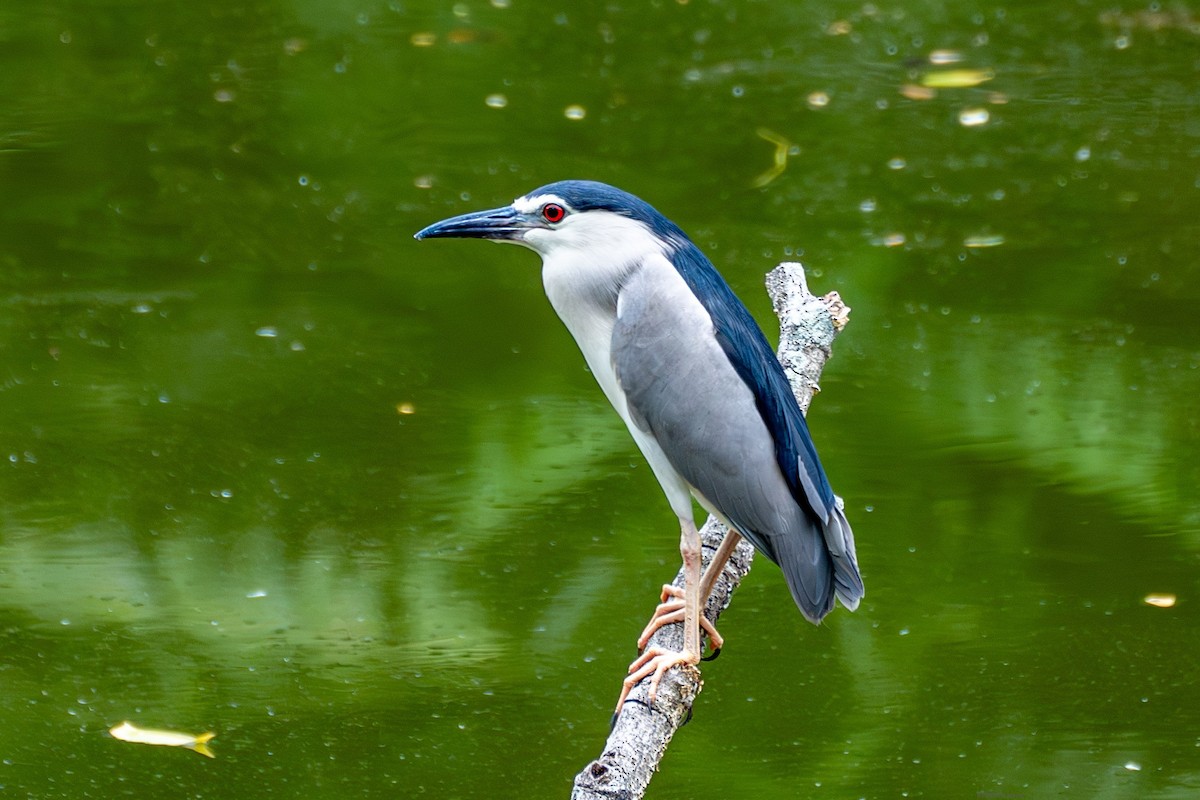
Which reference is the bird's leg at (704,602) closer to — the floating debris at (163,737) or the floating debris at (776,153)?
the floating debris at (163,737)

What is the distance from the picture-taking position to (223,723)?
113 inches

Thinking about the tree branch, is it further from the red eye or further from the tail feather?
the red eye

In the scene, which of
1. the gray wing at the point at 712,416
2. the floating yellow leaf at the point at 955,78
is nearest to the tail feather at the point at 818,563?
the gray wing at the point at 712,416

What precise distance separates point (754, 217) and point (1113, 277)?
1092mm

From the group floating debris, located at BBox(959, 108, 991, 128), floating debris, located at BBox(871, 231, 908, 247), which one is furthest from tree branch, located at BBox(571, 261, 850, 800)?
floating debris, located at BBox(959, 108, 991, 128)

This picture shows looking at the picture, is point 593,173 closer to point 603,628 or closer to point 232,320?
point 232,320

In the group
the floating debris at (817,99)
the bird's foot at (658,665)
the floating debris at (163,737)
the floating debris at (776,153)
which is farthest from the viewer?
the floating debris at (817,99)

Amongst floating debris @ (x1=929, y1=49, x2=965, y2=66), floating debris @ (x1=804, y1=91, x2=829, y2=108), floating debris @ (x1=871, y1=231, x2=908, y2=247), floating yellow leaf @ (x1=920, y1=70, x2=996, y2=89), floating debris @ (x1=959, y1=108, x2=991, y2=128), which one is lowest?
floating debris @ (x1=871, y1=231, x2=908, y2=247)

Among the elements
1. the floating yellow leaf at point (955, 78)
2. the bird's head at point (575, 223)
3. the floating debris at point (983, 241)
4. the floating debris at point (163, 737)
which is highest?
the bird's head at point (575, 223)

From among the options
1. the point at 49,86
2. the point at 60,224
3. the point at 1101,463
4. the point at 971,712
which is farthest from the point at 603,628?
the point at 49,86

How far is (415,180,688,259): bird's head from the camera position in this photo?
232 cm

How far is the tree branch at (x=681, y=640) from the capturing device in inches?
77.3

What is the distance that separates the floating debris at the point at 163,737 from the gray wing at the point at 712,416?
44.7 inches

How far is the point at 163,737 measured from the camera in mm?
2822
